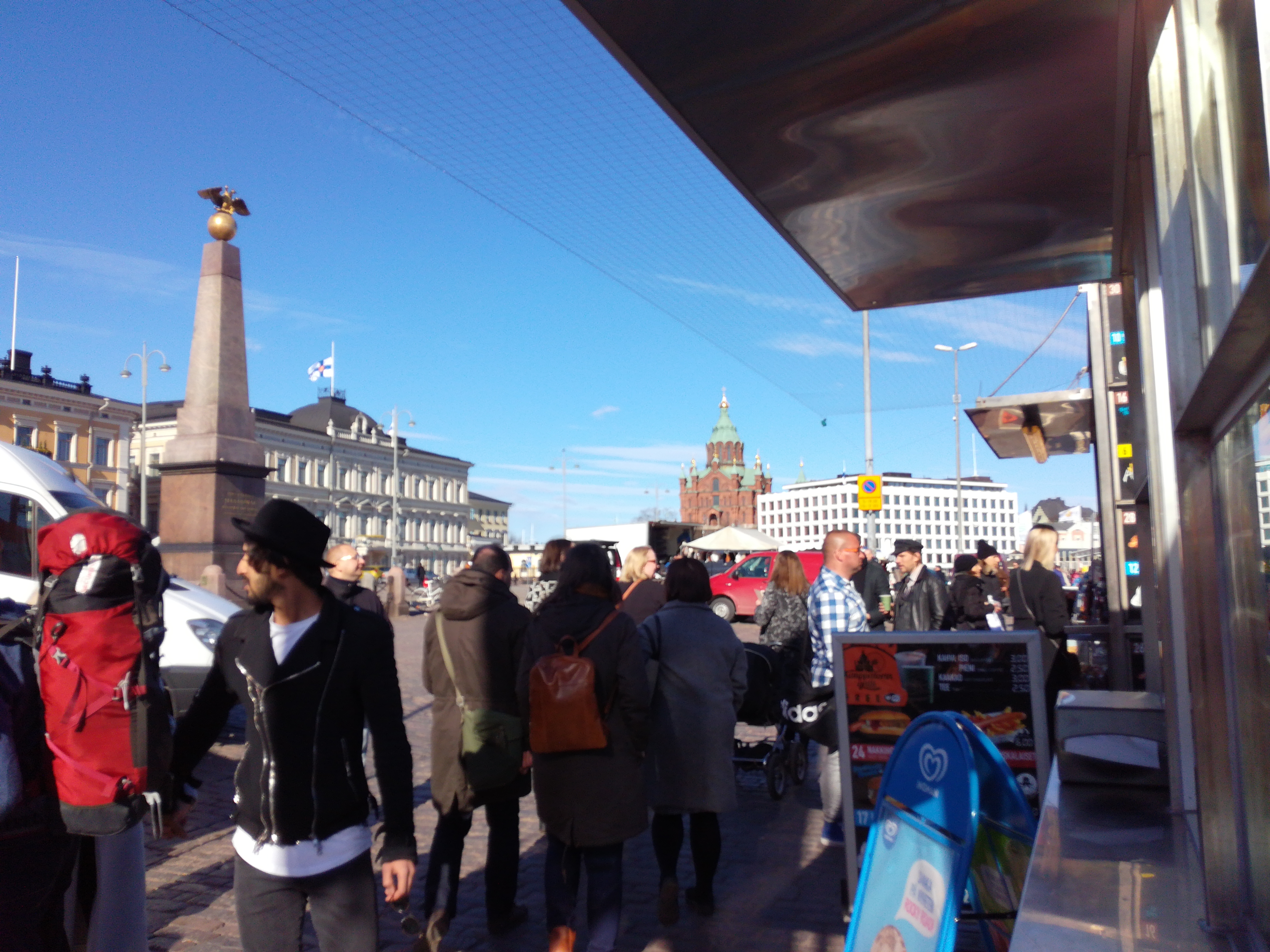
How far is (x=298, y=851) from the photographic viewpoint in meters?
2.80

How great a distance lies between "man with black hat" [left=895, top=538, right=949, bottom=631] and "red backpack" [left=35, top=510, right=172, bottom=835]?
7.05m

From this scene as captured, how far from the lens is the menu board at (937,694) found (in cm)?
425

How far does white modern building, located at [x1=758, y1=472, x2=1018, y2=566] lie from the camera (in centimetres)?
13475

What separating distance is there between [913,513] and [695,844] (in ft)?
451

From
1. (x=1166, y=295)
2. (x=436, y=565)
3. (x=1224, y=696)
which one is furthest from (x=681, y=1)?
(x=436, y=565)

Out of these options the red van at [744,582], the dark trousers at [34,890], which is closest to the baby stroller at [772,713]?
the dark trousers at [34,890]

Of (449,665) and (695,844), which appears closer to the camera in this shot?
(449,665)

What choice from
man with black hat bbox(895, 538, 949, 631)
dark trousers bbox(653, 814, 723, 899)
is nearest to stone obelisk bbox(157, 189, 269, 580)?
man with black hat bbox(895, 538, 949, 631)

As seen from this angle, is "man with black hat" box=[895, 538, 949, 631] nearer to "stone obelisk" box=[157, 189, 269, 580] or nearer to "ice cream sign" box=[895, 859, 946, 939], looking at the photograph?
"ice cream sign" box=[895, 859, 946, 939]

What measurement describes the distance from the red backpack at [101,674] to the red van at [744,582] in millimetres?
22811

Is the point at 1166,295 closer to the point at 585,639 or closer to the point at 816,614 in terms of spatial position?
the point at 585,639

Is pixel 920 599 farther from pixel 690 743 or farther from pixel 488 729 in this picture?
pixel 488 729

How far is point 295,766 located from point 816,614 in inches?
141

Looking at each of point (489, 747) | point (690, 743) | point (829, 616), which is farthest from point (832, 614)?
point (489, 747)
